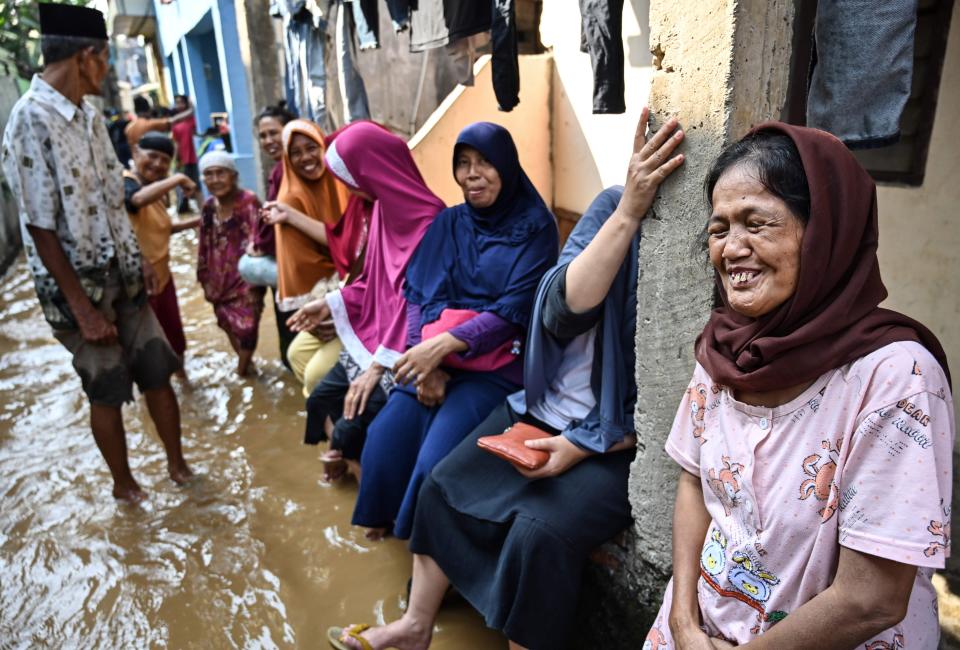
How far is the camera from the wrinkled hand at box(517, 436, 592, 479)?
74.1 inches

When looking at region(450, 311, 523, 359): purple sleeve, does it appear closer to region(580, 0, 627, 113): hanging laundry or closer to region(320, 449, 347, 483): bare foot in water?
region(580, 0, 627, 113): hanging laundry

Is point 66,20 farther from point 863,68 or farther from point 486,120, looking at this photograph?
point 863,68

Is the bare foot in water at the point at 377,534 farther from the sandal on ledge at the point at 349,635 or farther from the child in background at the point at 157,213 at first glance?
the child in background at the point at 157,213

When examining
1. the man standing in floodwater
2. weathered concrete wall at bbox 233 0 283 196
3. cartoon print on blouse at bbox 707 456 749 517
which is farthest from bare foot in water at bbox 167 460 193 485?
weathered concrete wall at bbox 233 0 283 196

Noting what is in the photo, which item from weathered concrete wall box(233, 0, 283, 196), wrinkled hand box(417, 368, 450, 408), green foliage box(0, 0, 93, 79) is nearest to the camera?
wrinkled hand box(417, 368, 450, 408)

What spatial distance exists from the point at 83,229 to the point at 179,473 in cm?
130

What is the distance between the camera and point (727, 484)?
1.32 m

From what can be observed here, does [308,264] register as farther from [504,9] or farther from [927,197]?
[927,197]

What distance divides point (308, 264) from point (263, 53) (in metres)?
4.55

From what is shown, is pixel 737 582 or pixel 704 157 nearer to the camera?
pixel 737 582

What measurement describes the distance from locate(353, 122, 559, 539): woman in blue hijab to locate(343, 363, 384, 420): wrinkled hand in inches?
9.2

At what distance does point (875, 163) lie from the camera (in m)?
2.94

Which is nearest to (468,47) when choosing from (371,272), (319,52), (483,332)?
(371,272)

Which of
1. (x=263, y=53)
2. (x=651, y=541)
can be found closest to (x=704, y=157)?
(x=651, y=541)
